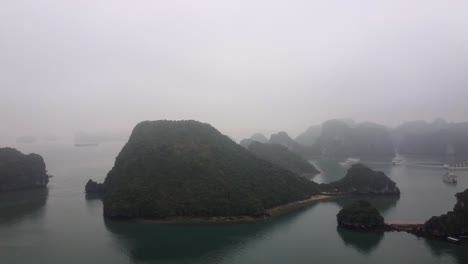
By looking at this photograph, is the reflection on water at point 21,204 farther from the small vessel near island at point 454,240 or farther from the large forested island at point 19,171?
the small vessel near island at point 454,240

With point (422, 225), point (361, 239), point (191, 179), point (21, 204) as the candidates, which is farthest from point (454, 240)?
point (21, 204)

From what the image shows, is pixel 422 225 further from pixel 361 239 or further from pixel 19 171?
pixel 19 171

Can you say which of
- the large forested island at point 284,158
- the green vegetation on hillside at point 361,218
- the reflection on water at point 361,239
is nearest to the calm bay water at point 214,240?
the reflection on water at point 361,239

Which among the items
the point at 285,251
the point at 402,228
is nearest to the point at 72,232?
the point at 285,251

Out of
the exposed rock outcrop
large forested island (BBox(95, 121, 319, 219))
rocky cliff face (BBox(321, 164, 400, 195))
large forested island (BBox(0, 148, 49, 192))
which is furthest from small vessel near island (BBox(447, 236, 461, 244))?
large forested island (BBox(0, 148, 49, 192))

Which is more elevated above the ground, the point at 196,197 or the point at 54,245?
the point at 196,197

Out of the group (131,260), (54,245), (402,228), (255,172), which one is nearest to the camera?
(131,260)

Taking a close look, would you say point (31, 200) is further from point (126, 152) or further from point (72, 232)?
point (72, 232)
